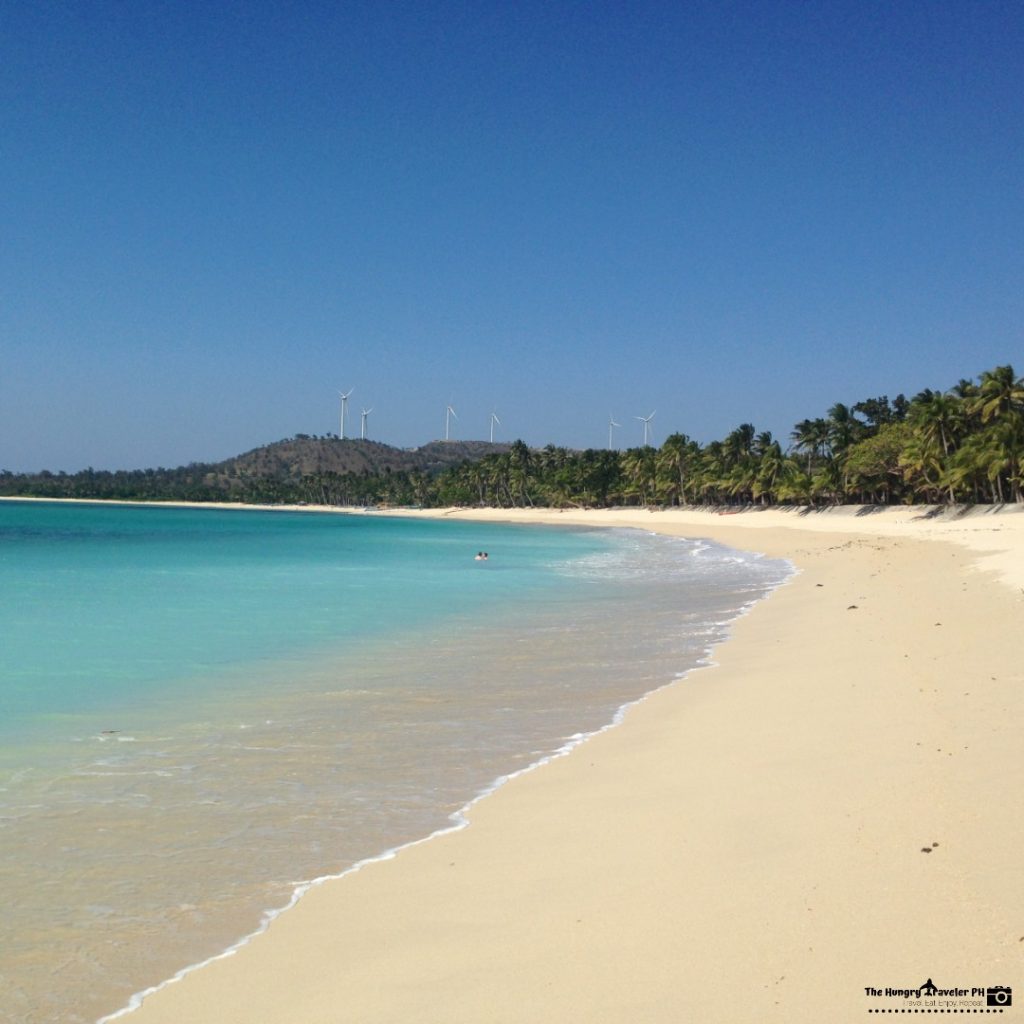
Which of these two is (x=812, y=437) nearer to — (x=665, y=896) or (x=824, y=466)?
(x=824, y=466)

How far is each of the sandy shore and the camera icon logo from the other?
53 mm

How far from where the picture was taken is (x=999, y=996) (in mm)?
4004

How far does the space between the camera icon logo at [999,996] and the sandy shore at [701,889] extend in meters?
0.05

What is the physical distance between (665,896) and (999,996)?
6.53 ft

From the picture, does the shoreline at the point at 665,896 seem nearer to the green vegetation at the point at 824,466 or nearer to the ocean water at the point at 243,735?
the ocean water at the point at 243,735

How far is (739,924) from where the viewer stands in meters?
5.02

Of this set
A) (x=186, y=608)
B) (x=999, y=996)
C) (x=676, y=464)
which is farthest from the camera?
(x=676, y=464)

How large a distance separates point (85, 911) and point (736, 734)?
654 cm

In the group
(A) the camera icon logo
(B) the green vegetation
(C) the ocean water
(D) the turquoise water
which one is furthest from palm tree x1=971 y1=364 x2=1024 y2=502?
(A) the camera icon logo

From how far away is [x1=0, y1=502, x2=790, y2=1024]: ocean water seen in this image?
592 centimetres

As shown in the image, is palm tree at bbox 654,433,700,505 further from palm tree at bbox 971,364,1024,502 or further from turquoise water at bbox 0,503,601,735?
turquoise water at bbox 0,503,601,735

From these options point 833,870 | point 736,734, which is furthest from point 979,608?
point 833,870

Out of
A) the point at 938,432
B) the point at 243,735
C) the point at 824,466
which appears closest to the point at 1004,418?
the point at 938,432

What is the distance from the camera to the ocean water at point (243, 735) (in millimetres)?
5922
